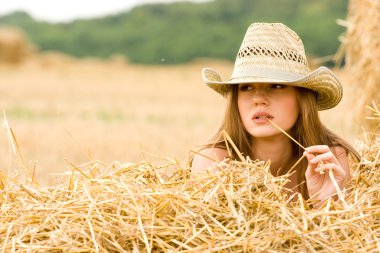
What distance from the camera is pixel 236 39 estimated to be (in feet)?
113

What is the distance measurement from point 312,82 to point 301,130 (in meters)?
0.29

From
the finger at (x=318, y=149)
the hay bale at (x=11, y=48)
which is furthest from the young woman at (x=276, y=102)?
the hay bale at (x=11, y=48)

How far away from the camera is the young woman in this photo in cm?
316

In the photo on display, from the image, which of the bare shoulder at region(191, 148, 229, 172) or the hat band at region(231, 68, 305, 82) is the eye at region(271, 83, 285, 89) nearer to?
the hat band at region(231, 68, 305, 82)

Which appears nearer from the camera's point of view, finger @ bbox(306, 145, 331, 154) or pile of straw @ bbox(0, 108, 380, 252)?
pile of straw @ bbox(0, 108, 380, 252)

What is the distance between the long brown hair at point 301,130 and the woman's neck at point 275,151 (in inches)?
1.2

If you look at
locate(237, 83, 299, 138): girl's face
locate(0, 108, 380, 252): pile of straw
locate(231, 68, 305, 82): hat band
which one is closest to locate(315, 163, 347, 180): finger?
locate(0, 108, 380, 252): pile of straw

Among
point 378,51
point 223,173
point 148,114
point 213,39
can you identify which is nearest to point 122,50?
point 213,39

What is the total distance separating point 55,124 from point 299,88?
21.6 ft

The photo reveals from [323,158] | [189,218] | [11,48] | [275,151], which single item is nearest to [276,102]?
[275,151]

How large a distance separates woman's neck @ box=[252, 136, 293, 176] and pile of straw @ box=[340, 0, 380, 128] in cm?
156

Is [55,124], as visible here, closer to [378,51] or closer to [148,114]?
[148,114]

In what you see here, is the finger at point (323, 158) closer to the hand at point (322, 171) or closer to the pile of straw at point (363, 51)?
the hand at point (322, 171)

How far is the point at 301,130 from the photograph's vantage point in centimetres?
334
